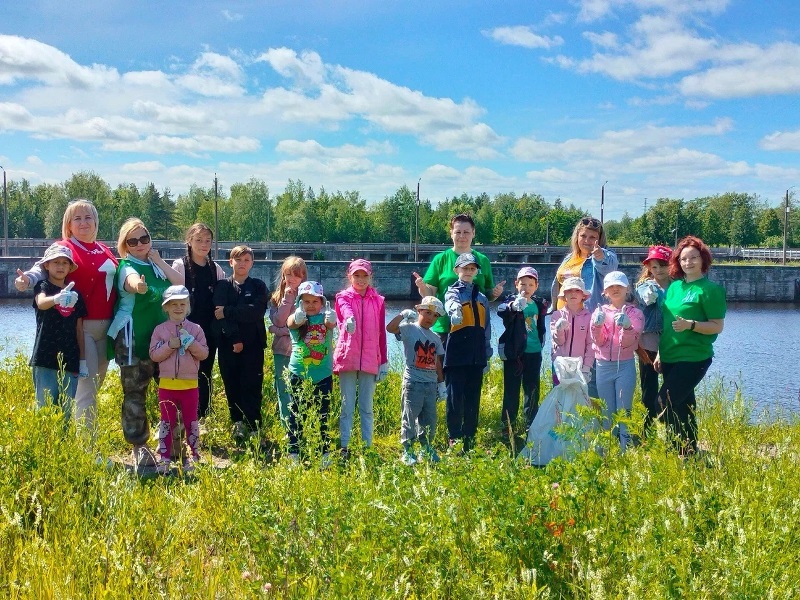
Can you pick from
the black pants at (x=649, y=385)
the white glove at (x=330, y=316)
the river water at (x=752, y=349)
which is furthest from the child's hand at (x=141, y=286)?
the river water at (x=752, y=349)

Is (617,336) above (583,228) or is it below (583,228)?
below

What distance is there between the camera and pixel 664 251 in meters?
5.75

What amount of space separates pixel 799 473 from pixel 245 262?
4.07 metres

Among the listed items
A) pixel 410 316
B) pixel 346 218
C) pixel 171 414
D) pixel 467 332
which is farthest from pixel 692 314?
pixel 346 218

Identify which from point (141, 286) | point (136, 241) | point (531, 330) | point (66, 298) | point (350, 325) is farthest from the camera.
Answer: point (531, 330)

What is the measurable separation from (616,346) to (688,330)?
516 millimetres

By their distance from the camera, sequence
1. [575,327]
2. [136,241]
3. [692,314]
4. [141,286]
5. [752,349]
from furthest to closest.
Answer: [752,349], [575,327], [692,314], [136,241], [141,286]

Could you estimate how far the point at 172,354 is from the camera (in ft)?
16.4

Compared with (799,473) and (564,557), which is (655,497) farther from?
(799,473)

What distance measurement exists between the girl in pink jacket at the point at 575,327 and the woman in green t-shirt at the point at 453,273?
522mm

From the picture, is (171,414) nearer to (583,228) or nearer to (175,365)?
(175,365)

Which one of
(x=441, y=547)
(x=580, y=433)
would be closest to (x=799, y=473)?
(x=580, y=433)

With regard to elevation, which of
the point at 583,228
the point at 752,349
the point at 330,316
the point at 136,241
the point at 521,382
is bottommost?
the point at 752,349

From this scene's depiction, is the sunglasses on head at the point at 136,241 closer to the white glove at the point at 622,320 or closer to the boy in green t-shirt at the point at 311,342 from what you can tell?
the boy in green t-shirt at the point at 311,342
